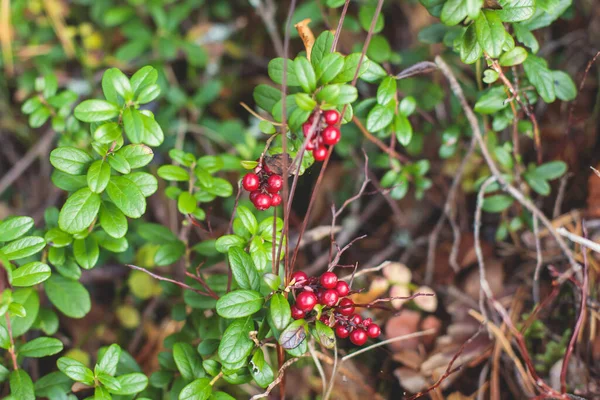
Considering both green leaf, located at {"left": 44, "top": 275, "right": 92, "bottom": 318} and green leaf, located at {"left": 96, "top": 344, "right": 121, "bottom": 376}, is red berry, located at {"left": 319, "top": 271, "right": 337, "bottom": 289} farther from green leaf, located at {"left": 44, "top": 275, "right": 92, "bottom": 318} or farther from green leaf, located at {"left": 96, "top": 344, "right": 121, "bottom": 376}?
green leaf, located at {"left": 44, "top": 275, "right": 92, "bottom": 318}

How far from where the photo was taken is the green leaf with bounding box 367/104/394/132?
1.89 metres

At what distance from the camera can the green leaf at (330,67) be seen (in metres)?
1.53

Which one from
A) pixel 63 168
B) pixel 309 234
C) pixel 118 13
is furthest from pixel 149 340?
pixel 118 13

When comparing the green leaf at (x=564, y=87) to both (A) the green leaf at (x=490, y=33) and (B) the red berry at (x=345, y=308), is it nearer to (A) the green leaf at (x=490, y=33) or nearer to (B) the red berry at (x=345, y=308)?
(A) the green leaf at (x=490, y=33)

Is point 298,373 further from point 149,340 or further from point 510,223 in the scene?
point 510,223

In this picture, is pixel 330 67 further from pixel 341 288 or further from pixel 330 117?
pixel 341 288

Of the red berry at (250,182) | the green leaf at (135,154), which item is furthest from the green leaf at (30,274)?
the red berry at (250,182)

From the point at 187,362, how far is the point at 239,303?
37 cm

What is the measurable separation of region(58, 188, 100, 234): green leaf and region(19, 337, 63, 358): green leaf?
400 millimetres

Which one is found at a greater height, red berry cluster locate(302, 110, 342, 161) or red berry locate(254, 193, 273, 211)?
A: red berry cluster locate(302, 110, 342, 161)

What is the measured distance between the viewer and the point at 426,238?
266cm

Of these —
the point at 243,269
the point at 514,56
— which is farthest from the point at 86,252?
the point at 514,56

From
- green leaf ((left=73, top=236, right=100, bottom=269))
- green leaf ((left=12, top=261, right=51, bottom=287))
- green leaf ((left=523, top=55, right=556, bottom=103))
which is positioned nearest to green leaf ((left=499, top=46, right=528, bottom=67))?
green leaf ((left=523, top=55, right=556, bottom=103))

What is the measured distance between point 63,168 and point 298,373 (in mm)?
1367
